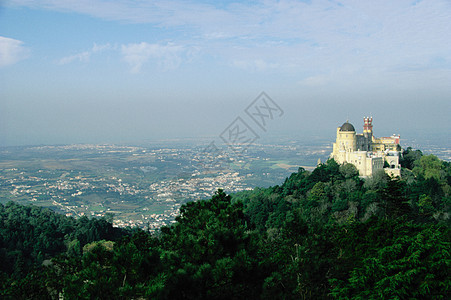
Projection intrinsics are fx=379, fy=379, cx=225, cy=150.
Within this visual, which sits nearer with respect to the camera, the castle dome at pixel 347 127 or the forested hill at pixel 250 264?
the forested hill at pixel 250 264

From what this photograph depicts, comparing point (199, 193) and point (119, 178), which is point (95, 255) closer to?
point (199, 193)

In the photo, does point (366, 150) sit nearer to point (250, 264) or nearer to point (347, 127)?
point (347, 127)

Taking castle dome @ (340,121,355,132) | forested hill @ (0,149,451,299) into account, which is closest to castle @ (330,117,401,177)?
castle dome @ (340,121,355,132)

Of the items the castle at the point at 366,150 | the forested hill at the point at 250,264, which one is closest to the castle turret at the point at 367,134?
the castle at the point at 366,150

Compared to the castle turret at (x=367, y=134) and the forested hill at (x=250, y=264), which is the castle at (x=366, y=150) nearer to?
the castle turret at (x=367, y=134)

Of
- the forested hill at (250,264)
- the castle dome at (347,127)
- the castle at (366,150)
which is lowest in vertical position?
the forested hill at (250,264)

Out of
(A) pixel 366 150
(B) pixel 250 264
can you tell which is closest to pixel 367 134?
(A) pixel 366 150

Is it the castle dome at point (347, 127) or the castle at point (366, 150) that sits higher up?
the castle dome at point (347, 127)

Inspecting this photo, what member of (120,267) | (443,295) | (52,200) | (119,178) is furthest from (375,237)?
(119,178)

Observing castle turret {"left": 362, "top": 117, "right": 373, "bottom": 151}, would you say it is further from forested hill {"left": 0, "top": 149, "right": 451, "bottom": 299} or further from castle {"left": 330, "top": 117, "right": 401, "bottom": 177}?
forested hill {"left": 0, "top": 149, "right": 451, "bottom": 299}

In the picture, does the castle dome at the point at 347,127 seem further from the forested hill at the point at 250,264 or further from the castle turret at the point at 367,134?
the forested hill at the point at 250,264
